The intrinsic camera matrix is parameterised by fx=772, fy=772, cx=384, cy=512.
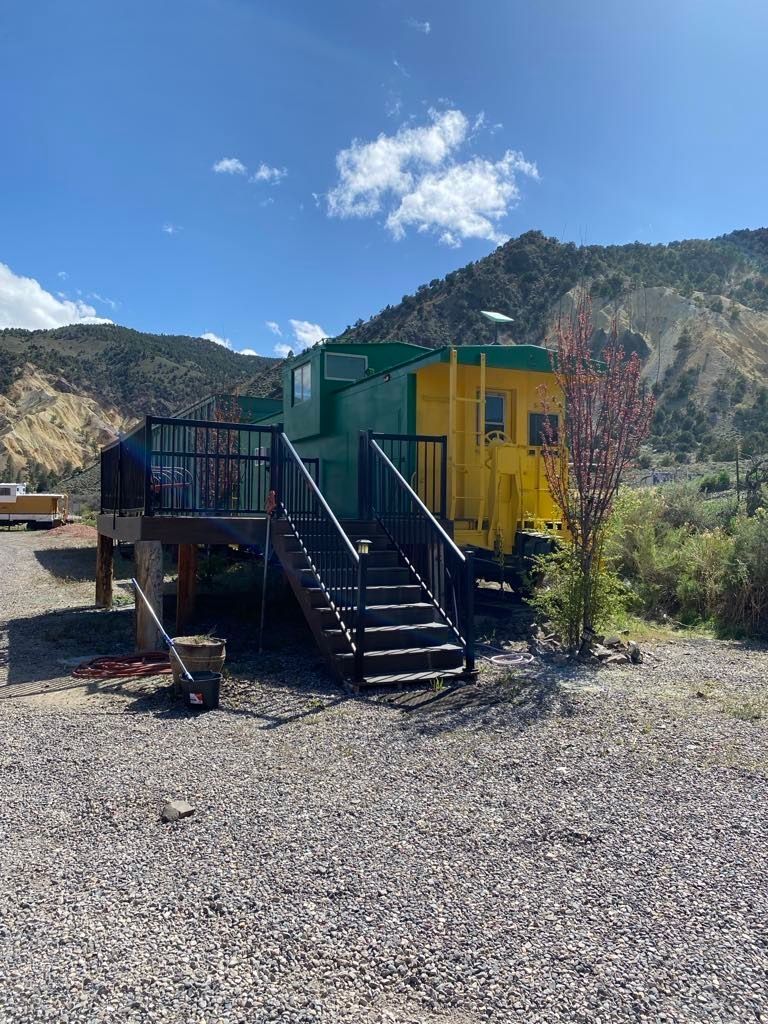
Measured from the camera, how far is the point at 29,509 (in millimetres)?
33938

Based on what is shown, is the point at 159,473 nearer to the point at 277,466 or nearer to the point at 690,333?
the point at 277,466

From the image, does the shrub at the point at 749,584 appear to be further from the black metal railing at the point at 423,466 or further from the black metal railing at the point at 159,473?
the black metal railing at the point at 159,473

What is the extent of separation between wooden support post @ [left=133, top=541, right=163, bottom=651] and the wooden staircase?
1.44 metres

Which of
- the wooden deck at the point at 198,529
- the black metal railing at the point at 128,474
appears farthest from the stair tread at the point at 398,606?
the black metal railing at the point at 128,474

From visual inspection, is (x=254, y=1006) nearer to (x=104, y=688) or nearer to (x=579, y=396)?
(x=104, y=688)

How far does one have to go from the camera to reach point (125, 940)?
2.86m

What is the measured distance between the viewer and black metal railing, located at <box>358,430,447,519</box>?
917 centimetres

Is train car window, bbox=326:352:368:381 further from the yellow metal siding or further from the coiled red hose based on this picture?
the coiled red hose

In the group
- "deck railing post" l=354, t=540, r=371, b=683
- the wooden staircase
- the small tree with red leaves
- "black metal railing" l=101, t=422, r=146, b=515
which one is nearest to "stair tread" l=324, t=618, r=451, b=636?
the wooden staircase

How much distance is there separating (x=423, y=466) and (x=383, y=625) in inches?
126

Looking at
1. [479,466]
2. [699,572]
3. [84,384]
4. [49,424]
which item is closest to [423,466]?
[479,466]

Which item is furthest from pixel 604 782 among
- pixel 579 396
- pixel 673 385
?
pixel 673 385

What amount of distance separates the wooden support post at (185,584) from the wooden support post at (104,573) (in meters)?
2.90

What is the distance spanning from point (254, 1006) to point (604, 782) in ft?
8.68
